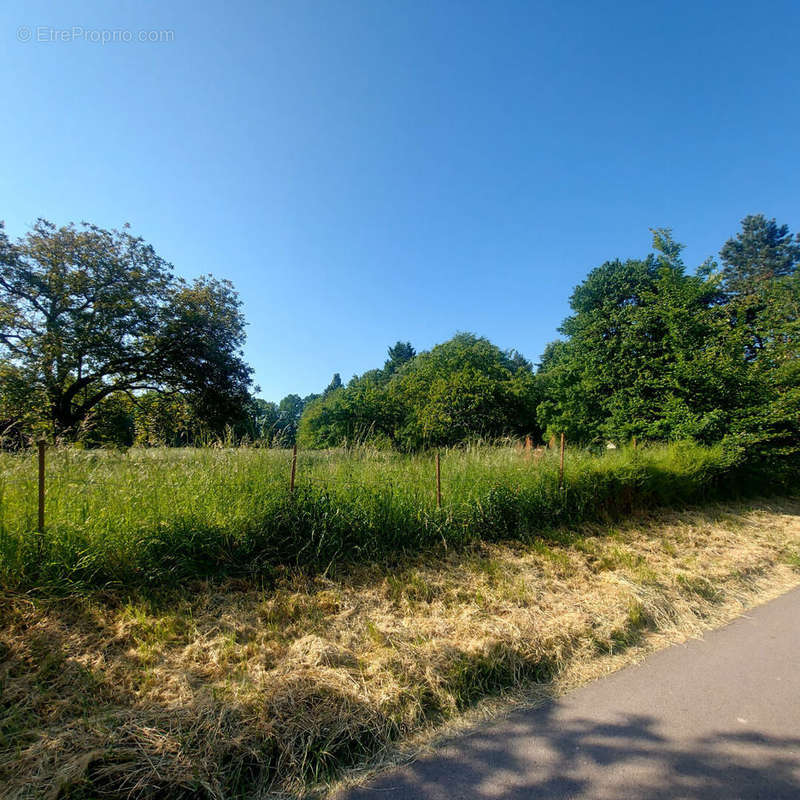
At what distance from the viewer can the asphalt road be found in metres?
1.82

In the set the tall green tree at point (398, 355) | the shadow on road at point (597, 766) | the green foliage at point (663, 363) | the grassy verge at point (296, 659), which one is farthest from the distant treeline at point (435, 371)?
the tall green tree at point (398, 355)

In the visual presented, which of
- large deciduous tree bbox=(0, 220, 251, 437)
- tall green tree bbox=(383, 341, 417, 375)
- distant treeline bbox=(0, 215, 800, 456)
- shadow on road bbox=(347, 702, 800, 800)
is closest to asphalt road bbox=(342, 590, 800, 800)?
shadow on road bbox=(347, 702, 800, 800)

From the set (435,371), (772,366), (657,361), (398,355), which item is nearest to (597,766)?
(657,361)

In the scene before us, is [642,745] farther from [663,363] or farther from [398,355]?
[398,355]

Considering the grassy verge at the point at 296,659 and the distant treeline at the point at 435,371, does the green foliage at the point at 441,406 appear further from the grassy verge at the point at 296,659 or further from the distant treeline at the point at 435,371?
the grassy verge at the point at 296,659

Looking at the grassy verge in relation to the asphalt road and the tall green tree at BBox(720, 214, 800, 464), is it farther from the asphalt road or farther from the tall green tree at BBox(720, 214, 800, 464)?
the tall green tree at BBox(720, 214, 800, 464)

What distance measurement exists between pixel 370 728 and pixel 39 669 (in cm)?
200

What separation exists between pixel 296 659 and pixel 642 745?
6.76 feet

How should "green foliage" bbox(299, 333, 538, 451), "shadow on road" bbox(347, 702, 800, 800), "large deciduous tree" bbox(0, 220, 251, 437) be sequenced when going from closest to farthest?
"shadow on road" bbox(347, 702, 800, 800)
"large deciduous tree" bbox(0, 220, 251, 437)
"green foliage" bbox(299, 333, 538, 451)

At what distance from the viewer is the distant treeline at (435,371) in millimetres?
8938

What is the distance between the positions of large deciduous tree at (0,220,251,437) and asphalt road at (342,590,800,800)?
1699 cm

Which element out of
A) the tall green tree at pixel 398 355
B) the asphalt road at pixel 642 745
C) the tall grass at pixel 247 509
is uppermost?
the tall green tree at pixel 398 355

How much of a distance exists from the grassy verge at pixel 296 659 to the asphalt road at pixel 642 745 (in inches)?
8.9

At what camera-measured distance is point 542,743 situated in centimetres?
210
